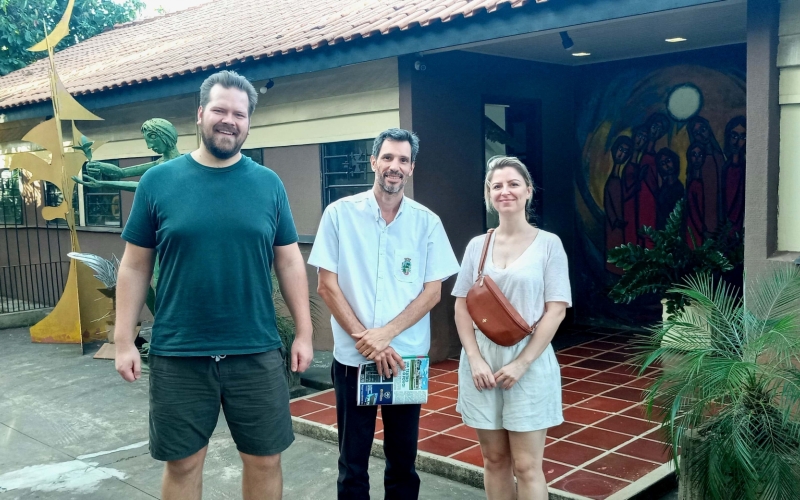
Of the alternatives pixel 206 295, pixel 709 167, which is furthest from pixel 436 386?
pixel 206 295

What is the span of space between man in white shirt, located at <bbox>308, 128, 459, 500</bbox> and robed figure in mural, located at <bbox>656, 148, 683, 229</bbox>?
16.3 feet

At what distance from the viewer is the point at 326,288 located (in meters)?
3.28

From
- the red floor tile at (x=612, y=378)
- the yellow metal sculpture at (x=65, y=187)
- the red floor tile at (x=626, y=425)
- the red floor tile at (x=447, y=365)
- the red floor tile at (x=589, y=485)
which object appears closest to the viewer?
the red floor tile at (x=589, y=485)

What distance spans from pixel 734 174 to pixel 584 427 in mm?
3312

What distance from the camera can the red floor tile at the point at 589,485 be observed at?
13.0ft

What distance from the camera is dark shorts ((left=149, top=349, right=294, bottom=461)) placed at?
297 centimetres

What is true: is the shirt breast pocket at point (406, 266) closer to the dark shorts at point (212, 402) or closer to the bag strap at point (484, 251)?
the bag strap at point (484, 251)

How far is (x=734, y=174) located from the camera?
7066mm

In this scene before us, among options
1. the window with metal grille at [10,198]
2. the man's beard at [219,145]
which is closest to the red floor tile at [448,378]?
the man's beard at [219,145]

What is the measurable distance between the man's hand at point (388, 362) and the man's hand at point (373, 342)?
0.02 metres

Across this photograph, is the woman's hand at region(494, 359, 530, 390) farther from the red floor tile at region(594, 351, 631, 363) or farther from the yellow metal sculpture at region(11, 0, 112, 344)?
the yellow metal sculpture at region(11, 0, 112, 344)

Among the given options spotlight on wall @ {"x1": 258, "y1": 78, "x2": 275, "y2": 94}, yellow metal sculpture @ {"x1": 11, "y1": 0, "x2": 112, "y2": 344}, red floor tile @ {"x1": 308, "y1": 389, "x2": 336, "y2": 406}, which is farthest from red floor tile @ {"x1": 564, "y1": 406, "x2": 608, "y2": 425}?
yellow metal sculpture @ {"x1": 11, "y1": 0, "x2": 112, "y2": 344}

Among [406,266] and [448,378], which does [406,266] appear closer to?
[406,266]

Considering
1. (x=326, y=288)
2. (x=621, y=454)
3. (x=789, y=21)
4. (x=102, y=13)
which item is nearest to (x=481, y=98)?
(x=789, y=21)
